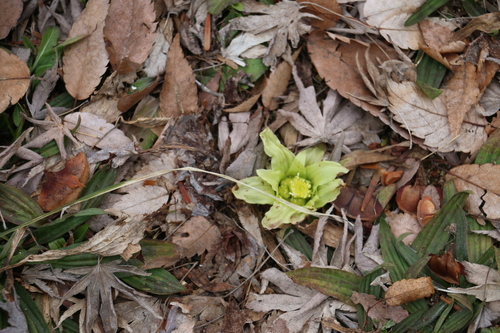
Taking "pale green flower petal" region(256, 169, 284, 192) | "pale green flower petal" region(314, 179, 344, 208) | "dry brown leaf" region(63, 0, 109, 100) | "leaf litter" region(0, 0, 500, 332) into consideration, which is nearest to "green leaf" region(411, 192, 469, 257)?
"leaf litter" region(0, 0, 500, 332)

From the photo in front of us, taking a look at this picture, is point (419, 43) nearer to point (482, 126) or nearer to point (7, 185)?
point (482, 126)

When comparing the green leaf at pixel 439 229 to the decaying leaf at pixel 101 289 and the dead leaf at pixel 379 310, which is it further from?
the decaying leaf at pixel 101 289

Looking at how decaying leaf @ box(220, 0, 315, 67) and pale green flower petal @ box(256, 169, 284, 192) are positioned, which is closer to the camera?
pale green flower petal @ box(256, 169, 284, 192)

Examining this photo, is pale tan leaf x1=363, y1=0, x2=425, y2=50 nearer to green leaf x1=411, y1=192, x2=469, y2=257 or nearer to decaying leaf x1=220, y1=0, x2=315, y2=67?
decaying leaf x1=220, y1=0, x2=315, y2=67

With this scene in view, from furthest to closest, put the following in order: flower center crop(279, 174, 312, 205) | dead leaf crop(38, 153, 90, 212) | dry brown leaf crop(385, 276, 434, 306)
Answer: flower center crop(279, 174, 312, 205) < dead leaf crop(38, 153, 90, 212) < dry brown leaf crop(385, 276, 434, 306)

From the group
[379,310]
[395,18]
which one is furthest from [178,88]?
[379,310]

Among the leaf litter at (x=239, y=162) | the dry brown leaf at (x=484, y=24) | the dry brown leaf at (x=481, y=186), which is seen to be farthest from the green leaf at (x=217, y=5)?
the dry brown leaf at (x=481, y=186)
